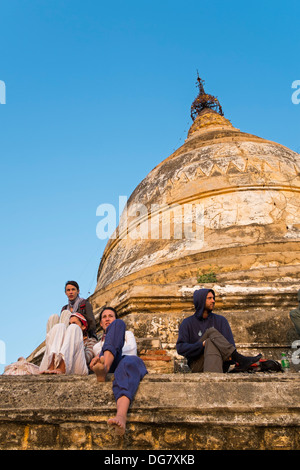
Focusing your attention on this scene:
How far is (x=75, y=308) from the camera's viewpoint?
439cm

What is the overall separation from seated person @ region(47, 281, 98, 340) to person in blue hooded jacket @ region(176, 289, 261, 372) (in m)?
0.98

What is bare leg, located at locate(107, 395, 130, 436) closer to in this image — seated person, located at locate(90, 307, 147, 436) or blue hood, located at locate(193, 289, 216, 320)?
seated person, located at locate(90, 307, 147, 436)

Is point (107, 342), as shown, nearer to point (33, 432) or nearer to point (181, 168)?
point (33, 432)

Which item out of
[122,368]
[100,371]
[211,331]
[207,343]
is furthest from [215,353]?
[100,371]

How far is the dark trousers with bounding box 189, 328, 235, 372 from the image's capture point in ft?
11.0

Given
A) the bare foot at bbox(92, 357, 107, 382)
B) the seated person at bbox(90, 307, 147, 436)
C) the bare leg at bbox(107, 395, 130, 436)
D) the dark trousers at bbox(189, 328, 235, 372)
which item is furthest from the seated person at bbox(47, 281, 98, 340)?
the bare leg at bbox(107, 395, 130, 436)

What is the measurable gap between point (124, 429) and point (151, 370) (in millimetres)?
1849

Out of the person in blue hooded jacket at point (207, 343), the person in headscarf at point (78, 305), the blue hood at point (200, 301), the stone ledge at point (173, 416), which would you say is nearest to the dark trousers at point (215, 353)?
the person in blue hooded jacket at point (207, 343)

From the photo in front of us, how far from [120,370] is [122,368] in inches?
0.7

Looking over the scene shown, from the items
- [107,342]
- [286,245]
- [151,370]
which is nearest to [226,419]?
[107,342]

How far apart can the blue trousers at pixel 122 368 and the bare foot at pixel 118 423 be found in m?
0.16

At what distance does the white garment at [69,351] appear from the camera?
341cm

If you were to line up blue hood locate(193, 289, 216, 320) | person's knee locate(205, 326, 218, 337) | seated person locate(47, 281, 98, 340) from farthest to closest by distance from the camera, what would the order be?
seated person locate(47, 281, 98, 340) → blue hood locate(193, 289, 216, 320) → person's knee locate(205, 326, 218, 337)

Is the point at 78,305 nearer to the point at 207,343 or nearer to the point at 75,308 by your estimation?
the point at 75,308
